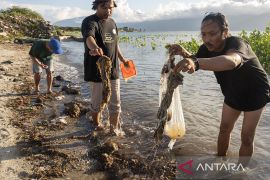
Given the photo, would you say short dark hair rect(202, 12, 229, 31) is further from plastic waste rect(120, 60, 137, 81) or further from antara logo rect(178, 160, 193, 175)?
plastic waste rect(120, 60, 137, 81)

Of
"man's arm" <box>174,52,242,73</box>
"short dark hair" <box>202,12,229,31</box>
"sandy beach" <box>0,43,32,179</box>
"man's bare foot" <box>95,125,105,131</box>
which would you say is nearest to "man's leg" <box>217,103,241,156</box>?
"short dark hair" <box>202,12,229,31</box>

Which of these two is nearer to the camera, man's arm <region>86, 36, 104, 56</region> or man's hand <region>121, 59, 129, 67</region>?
man's arm <region>86, 36, 104, 56</region>

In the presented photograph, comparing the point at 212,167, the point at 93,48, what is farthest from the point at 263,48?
the point at 93,48

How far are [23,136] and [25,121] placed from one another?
35.6 inches

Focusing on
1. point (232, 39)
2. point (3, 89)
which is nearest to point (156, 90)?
point (3, 89)

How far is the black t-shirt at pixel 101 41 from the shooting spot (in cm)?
507

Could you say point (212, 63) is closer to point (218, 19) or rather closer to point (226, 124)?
point (218, 19)

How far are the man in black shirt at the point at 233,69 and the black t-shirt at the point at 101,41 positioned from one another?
179 centimetres

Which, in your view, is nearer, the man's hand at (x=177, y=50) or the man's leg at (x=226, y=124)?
the man's hand at (x=177, y=50)

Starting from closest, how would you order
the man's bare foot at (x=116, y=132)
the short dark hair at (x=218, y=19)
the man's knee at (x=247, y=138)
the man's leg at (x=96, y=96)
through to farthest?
the short dark hair at (x=218, y=19)
the man's knee at (x=247, y=138)
the man's leg at (x=96, y=96)
the man's bare foot at (x=116, y=132)

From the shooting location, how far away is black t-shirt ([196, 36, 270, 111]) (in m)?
3.50

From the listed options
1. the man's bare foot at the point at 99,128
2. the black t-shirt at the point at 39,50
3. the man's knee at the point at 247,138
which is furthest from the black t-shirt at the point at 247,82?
the black t-shirt at the point at 39,50

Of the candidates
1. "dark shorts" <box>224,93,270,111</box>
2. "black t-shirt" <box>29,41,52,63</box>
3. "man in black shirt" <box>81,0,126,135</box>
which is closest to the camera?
"dark shorts" <box>224,93,270,111</box>

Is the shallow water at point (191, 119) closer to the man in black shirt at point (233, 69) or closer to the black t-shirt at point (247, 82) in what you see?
the man in black shirt at point (233, 69)
